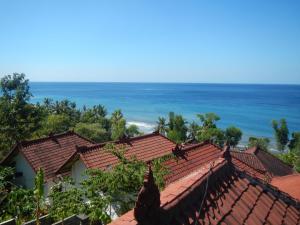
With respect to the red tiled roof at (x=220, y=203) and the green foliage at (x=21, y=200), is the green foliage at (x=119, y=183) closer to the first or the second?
the green foliage at (x=21, y=200)

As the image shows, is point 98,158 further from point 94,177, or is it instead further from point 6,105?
point 6,105

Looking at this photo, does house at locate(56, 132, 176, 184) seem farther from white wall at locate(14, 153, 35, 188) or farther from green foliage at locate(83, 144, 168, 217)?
green foliage at locate(83, 144, 168, 217)

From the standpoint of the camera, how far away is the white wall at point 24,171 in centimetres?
2230

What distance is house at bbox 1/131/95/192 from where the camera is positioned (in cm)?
2177

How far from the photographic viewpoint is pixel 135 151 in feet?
59.6

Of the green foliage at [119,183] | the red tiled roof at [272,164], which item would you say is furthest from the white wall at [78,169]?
the red tiled roof at [272,164]

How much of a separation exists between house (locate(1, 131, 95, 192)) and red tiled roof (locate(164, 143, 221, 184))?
9.04m

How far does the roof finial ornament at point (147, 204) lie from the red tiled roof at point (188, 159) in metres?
9.39

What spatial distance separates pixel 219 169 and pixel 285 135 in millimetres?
66537

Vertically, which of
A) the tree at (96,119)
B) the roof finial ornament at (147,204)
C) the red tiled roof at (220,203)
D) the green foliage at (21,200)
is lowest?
the tree at (96,119)

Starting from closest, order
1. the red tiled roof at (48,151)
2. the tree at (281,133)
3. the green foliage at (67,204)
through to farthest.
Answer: the green foliage at (67,204) < the red tiled roof at (48,151) < the tree at (281,133)

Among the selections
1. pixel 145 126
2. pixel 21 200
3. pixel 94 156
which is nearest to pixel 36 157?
pixel 94 156

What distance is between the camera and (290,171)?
33.6 m

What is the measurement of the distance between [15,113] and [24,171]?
41.4 ft
